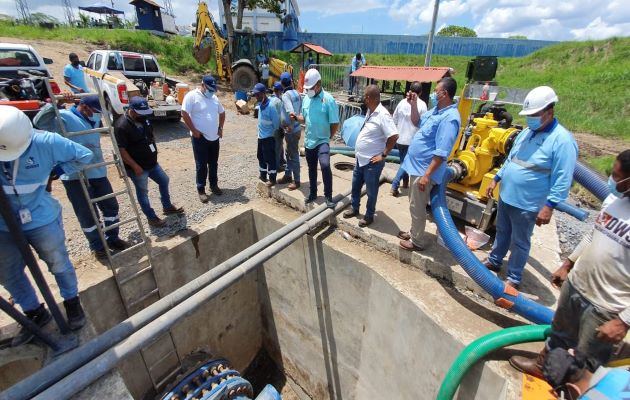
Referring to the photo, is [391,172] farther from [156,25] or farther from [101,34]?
[156,25]

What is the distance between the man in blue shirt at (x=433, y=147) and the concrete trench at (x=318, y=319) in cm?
107

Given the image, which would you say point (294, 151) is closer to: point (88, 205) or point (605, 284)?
point (88, 205)

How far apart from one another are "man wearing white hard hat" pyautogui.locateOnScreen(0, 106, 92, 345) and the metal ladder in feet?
2.12

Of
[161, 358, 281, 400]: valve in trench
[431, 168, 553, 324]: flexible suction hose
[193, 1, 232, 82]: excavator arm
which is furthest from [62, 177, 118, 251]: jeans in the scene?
[193, 1, 232, 82]: excavator arm

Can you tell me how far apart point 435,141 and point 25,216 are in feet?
12.1

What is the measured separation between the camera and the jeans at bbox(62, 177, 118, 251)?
138 inches

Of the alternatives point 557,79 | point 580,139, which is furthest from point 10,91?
point 557,79

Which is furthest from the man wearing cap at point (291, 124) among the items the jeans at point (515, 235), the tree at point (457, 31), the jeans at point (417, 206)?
the tree at point (457, 31)

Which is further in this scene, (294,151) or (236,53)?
(236,53)

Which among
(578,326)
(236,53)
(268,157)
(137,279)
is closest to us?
(578,326)

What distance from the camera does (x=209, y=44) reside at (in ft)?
47.6

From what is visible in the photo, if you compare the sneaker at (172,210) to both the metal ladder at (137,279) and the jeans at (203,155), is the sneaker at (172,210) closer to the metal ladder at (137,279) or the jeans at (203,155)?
the jeans at (203,155)

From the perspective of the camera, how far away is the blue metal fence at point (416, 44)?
30906 mm

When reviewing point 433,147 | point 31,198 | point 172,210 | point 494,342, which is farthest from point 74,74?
point 494,342
